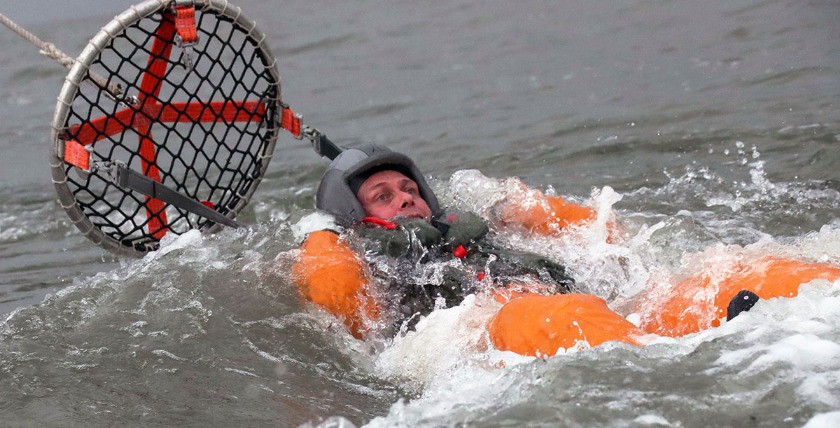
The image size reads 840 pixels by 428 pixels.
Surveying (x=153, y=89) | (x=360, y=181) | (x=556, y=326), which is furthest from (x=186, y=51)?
(x=556, y=326)

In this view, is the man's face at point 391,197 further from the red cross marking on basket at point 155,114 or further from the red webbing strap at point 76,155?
the red webbing strap at point 76,155

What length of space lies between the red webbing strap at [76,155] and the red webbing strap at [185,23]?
733 mm

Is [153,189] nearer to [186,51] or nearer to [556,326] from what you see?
[186,51]

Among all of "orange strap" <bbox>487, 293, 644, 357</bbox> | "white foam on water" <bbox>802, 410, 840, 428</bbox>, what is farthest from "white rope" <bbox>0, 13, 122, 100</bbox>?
"white foam on water" <bbox>802, 410, 840, 428</bbox>

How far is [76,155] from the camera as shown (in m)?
4.93

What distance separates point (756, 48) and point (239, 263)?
6.40 metres

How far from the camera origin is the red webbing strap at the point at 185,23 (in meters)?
5.21

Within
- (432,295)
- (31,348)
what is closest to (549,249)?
(432,295)

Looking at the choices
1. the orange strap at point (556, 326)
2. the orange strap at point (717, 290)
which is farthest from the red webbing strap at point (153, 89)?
the orange strap at point (717, 290)

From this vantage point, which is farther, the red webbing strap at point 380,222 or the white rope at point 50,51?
the white rope at point 50,51

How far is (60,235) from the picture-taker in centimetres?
732

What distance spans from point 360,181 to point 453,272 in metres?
0.81

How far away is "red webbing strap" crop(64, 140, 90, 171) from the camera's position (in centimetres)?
491

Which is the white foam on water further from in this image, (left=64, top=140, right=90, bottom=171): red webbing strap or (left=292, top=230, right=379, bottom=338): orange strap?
(left=64, top=140, right=90, bottom=171): red webbing strap
